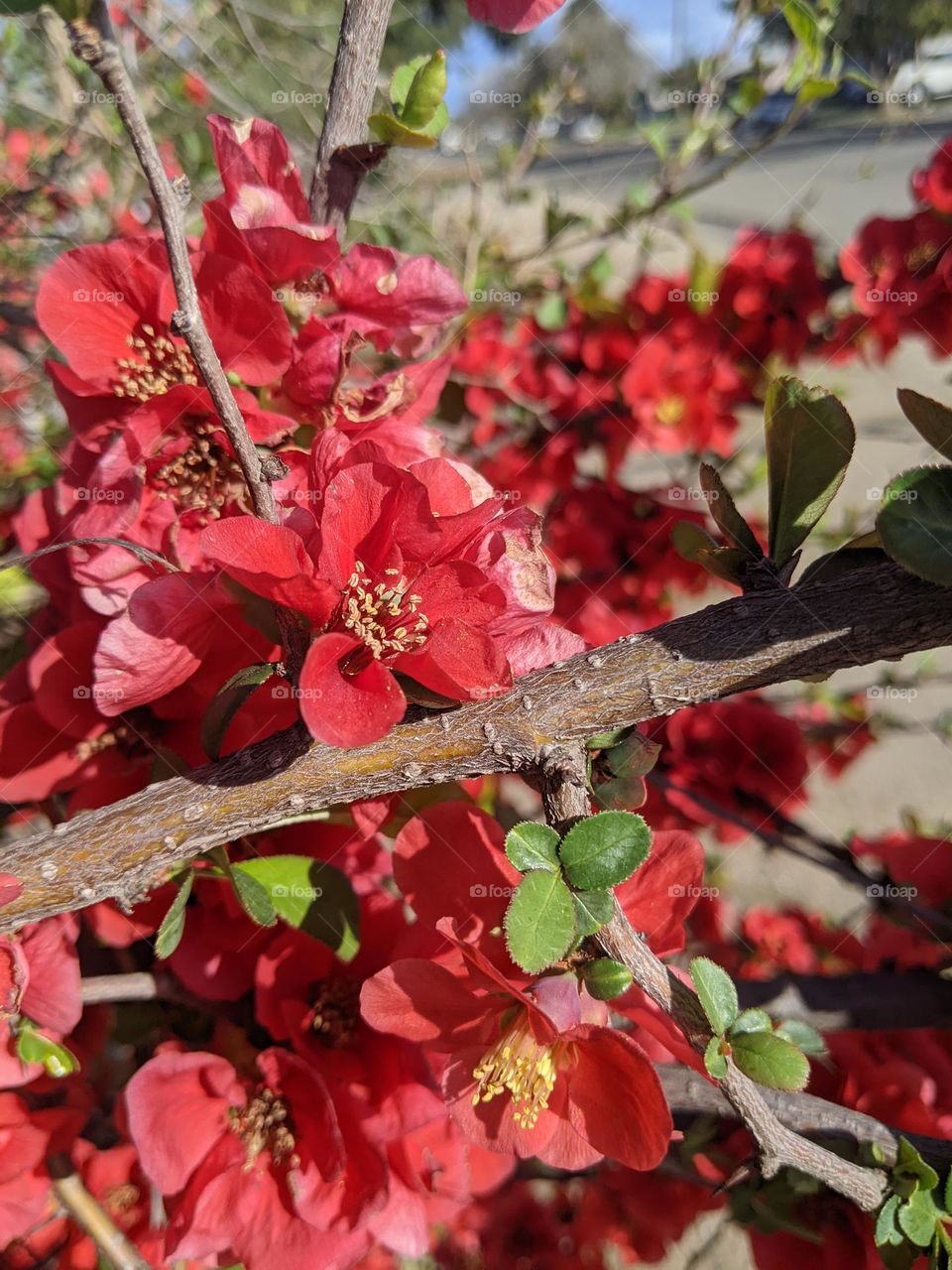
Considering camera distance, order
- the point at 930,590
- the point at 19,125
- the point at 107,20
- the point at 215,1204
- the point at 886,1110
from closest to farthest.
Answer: the point at 107,20
the point at 930,590
the point at 215,1204
the point at 886,1110
the point at 19,125

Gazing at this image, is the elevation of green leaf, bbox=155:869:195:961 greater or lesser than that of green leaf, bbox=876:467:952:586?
lesser

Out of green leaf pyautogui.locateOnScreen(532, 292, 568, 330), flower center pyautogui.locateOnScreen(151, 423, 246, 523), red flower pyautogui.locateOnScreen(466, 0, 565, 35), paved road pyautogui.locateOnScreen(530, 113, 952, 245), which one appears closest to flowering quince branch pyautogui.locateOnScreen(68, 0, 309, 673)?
flower center pyautogui.locateOnScreen(151, 423, 246, 523)

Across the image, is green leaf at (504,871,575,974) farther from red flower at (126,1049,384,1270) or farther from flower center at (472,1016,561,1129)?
red flower at (126,1049,384,1270)

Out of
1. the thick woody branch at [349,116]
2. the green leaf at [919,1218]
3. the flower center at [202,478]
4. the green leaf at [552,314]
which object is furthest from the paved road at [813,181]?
the green leaf at [919,1218]

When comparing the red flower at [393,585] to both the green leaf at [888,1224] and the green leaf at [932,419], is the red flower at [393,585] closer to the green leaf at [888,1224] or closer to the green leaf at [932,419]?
the green leaf at [932,419]

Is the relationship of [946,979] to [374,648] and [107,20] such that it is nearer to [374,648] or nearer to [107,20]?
[374,648]

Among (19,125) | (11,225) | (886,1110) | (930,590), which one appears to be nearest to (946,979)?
(886,1110)
